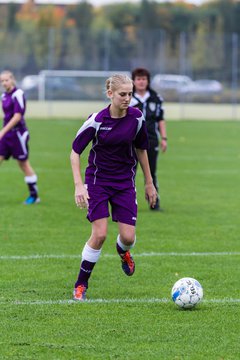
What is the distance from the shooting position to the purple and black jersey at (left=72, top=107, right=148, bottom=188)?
7453mm

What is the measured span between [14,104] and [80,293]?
6.13 m

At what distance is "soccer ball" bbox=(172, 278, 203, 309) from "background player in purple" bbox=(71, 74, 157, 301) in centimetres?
77

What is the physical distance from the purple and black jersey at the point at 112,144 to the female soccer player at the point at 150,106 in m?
4.77

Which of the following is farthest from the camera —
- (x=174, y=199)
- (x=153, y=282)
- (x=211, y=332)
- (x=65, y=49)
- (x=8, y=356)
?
(x=65, y=49)

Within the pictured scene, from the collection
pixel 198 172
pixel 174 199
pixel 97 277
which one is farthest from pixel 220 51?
pixel 97 277

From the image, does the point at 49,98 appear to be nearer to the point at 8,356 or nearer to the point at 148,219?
the point at 148,219

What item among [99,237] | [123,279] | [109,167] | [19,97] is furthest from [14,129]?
[99,237]

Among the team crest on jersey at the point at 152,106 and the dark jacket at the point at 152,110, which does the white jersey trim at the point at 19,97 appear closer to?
the dark jacket at the point at 152,110

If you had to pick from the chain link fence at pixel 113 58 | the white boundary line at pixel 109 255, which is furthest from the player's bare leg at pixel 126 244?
the chain link fence at pixel 113 58

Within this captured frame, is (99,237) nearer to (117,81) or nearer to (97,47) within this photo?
(117,81)

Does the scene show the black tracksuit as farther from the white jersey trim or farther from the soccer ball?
the soccer ball

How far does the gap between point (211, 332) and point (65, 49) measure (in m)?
34.8

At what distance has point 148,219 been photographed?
1240 centimetres

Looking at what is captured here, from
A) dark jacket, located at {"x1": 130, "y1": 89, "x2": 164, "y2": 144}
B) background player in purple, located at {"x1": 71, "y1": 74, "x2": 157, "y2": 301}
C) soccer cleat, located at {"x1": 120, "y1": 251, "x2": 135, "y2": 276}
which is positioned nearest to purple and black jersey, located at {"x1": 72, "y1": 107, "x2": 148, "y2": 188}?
background player in purple, located at {"x1": 71, "y1": 74, "x2": 157, "y2": 301}
